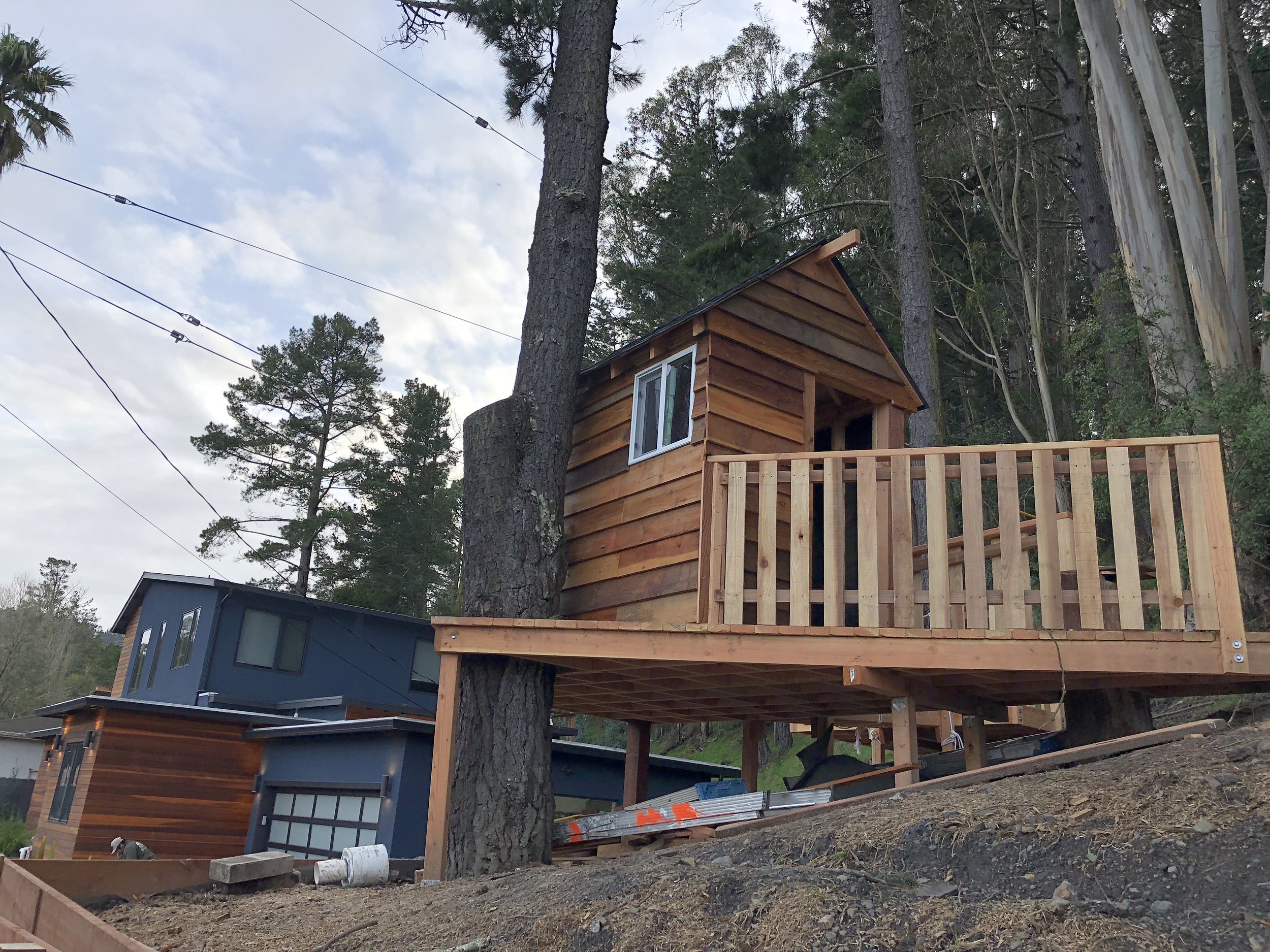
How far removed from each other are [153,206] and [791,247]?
1192 cm

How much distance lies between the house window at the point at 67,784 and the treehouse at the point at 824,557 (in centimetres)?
1039

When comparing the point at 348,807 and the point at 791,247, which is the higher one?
the point at 791,247


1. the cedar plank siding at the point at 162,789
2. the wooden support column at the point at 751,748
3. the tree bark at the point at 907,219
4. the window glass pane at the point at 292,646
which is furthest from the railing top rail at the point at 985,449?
Result: the window glass pane at the point at 292,646

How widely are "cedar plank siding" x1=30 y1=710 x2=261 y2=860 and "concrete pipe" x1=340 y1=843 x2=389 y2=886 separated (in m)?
8.48

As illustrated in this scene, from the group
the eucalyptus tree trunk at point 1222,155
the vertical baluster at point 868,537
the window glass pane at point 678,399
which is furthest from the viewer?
the eucalyptus tree trunk at point 1222,155

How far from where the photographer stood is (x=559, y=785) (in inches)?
540

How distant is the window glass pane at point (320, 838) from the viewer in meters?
13.2

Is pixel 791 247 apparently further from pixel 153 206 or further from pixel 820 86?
pixel 153 206

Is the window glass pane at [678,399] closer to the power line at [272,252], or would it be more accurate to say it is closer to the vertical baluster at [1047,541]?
the vertical baluster at [1047,541]

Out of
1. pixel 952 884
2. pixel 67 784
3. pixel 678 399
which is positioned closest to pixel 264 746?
pixel 67 784

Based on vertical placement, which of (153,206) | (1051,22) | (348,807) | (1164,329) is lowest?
(348,807)

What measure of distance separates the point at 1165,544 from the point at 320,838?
11993 millimetres

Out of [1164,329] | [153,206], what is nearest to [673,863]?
[1164,329]

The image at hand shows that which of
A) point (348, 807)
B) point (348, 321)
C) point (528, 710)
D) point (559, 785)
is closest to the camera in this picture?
point (528, 710)
